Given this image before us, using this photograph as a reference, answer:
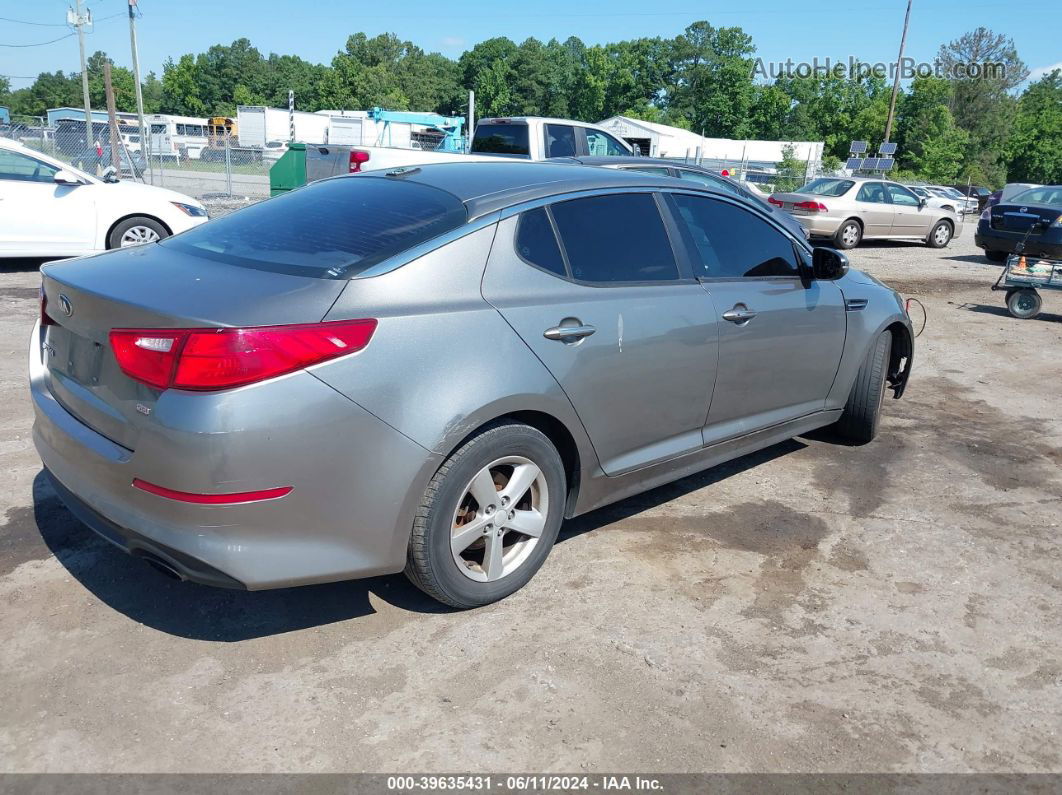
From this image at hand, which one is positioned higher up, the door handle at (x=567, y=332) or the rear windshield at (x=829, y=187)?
the door handle at (x=567, y=332)

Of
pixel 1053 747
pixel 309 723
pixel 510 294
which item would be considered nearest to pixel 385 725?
pixel 309 723

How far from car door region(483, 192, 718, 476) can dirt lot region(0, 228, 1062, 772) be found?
62 cm

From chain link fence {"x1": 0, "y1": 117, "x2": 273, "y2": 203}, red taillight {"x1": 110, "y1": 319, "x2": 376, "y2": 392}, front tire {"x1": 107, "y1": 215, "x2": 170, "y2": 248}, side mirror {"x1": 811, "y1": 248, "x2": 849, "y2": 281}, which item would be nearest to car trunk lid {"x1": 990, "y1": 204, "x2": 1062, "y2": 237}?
side mirror {"x1": 811, "y1": 248, "x2": 849, "y2": 281}

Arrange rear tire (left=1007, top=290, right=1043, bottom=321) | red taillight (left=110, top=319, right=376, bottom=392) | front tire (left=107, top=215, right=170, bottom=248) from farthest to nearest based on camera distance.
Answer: rear tire (left=1007, top=290, right=1043, bottom=321) < front tire (left=107, top=215, right=170, bottom=248) < red taillight (left=110, top=319, right=376, bottom=392)

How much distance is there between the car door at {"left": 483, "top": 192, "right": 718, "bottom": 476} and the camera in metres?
3.33

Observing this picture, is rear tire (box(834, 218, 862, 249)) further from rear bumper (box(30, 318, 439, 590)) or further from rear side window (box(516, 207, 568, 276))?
rear bumper (box(30, 318, 439, 590))

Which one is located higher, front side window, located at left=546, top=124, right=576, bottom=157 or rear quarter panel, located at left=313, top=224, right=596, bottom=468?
front side window, located at left=546, top=124, right=576, bottom=157

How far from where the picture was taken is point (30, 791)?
93.8 inches

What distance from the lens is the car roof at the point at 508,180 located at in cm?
344

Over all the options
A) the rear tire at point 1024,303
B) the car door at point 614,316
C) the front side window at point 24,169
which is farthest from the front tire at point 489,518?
the rear tire at point 1024,303

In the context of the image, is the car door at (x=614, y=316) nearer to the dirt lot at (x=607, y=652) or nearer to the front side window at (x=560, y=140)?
the dirt lot at (x=607, y=652)

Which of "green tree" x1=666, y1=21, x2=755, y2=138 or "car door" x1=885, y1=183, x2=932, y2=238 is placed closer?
"car door" x1=885, y1=183, x2=932, y2=238

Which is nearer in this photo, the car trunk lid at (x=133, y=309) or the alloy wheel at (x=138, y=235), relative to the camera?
the car trunk lid at (x=133, y=309)

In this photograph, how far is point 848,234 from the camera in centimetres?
1812
